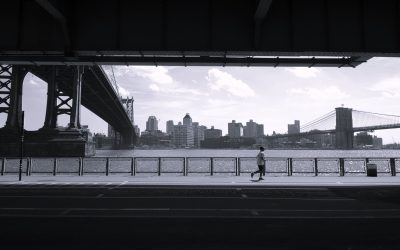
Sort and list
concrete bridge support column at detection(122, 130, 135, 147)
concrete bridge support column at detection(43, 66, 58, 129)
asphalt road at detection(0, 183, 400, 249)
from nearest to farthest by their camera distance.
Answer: asphalt road at detection(0, 183, 400, 249)
concrete bridge support column at detection(43, 66, 58, 129)
concrete bridge support column at detection(122, 130, 135, 147)

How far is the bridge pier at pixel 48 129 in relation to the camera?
7681cm

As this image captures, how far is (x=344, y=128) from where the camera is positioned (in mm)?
153875

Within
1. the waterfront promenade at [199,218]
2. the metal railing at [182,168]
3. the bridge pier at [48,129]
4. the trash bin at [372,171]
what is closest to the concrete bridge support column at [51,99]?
the bridge pier at [48,129]

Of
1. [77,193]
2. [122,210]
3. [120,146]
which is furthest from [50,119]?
[120,146]

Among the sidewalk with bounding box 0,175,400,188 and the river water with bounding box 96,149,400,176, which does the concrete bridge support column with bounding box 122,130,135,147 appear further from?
the sidewalk with bounding box 0,175,400,188

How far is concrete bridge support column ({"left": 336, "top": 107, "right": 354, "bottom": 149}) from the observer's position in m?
153

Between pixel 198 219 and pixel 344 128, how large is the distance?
156 m

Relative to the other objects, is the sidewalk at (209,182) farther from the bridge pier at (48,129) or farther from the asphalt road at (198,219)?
the bridge pier at (48,129)

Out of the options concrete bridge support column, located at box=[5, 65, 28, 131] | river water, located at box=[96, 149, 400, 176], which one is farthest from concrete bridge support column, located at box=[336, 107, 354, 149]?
concrete bridge support column, located at box=[5, 65, 28, 131]

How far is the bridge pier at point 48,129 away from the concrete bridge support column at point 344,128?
10980 cm

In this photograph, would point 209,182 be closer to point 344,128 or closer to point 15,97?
point 15,97

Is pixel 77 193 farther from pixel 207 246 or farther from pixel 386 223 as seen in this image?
pixel 386 223
